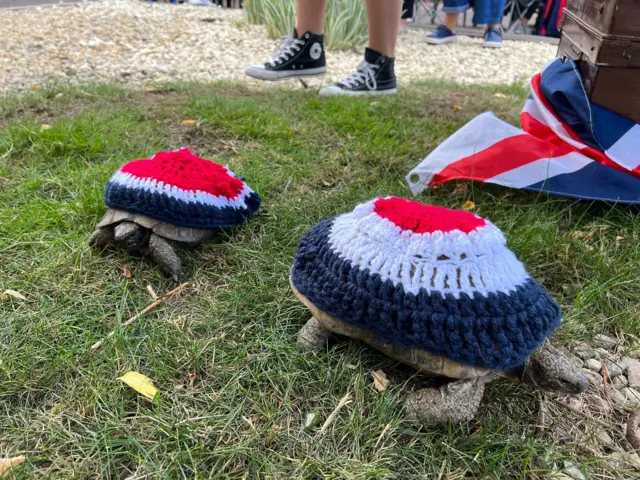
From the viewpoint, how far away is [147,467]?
56.4 inches

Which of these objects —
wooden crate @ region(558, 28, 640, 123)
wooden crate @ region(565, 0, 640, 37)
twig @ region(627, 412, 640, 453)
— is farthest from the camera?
wooden crate @ region(558, 28, 640, 123)

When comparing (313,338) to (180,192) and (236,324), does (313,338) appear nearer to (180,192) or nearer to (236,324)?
(236,324)

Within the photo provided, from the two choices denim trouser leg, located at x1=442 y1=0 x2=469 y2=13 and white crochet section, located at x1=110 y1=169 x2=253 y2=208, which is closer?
white crochet section, located at x1=110 y1=169 x2=253 y2=208

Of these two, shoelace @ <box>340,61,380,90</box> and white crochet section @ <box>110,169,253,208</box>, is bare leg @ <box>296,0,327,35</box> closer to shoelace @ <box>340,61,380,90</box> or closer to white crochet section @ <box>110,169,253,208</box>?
shoelace @ <box>340,61,380,90</box>

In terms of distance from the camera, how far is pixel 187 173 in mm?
2430

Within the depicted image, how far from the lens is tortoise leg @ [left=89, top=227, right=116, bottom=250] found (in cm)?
234

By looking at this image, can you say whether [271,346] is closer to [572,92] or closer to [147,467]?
[147,467]

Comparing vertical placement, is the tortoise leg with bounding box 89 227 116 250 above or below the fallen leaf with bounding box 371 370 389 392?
above

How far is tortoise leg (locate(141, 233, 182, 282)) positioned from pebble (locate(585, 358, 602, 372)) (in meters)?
1.66

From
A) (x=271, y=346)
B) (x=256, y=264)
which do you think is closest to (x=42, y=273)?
(x=256, y=264)

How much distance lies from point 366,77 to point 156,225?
2.93 meters

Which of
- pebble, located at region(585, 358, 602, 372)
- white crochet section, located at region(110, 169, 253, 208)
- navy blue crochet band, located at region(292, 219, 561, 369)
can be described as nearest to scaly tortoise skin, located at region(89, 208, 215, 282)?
white crochet section, located at region(110, 169, 253, 208)

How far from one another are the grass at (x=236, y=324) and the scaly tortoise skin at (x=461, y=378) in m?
0.06

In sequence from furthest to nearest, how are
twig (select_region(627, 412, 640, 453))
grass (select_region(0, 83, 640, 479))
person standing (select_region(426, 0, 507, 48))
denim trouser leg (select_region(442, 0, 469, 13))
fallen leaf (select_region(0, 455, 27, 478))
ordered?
person standing (select_region(426, 0, 507, 48)) → denim trouser leg (select_region(442, 0, 469, 13)) → twig (select_region(627, 412, 640, 453)) → grass (select_region(0, 83, 640, 479)) → fallen leaf (select_region(0, 455, 27, 478))
